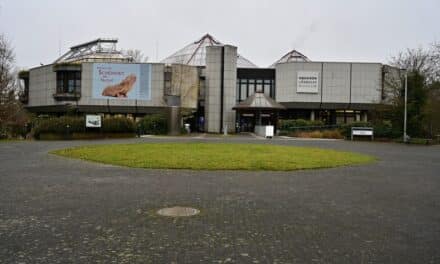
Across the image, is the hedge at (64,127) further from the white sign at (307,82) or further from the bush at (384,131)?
the white sign at (307,82)

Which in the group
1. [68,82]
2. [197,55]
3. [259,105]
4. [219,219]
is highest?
[197,55]

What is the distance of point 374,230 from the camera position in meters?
6.31

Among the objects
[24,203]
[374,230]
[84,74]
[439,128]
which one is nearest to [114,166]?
[24,203]

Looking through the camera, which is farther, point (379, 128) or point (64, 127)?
point (379, 128)

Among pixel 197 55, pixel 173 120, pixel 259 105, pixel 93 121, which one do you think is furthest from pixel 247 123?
pixel 93 121

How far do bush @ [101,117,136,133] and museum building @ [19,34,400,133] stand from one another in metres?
23.5

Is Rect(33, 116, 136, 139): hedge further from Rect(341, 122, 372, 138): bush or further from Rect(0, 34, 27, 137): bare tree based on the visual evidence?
Rect(341, 122, 372, 138): bush

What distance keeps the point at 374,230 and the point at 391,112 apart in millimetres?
33077

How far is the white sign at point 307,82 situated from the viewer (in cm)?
6056

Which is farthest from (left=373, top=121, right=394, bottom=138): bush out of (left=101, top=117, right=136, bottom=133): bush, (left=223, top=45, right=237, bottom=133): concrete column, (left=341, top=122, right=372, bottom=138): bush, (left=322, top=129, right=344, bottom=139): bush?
(left=223, top=45, right=237, bottom=133): concrete column

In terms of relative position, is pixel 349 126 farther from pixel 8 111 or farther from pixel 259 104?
pixel 8 111

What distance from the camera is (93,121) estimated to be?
3275 cm

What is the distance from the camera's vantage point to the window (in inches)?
2426

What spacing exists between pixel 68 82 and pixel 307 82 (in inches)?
1379
